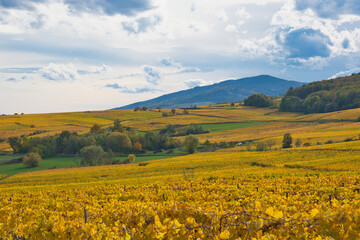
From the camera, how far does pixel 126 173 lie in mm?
51438

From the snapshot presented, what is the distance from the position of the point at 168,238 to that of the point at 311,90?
8194 inches

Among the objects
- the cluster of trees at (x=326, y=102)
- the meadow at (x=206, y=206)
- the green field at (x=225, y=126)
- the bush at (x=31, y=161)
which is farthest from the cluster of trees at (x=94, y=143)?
the cluster of trees at (x=326, y=102)

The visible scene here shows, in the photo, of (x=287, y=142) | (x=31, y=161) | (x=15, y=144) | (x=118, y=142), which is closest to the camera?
(x=287, y=142)

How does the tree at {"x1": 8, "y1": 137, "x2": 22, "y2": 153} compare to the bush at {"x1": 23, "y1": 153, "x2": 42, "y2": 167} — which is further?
the tree at {"x1": 8, "y1": 137, "x2": 22, "y2": 153}

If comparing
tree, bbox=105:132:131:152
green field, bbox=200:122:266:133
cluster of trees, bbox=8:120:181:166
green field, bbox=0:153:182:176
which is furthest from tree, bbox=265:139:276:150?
tree, bbox=105:132:131:152

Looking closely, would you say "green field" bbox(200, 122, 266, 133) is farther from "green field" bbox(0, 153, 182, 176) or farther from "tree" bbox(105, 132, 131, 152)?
"green field" bbox(0, 153, 182, 176)

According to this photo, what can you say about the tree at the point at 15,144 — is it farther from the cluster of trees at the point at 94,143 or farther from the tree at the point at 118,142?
the tree at the point at 118,142

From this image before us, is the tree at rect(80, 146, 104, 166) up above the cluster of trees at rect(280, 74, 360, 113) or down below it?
below

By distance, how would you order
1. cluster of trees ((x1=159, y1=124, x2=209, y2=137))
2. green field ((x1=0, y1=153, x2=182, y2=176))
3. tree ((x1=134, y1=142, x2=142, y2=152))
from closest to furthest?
1. green field ((x1=0, y1=153, x2=182, y2=176))
2. tree ((x1=134, y1=142, x2=142, y2=152))
3. cluster of trees ((x1=159, y1=124, x2=209, y2=137))

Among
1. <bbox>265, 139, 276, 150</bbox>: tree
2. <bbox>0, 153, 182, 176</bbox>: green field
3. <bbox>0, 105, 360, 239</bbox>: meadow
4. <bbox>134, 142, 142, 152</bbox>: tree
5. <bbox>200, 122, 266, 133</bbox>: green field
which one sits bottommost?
<bbox>0, 153, 182, 176</bbox>: green field

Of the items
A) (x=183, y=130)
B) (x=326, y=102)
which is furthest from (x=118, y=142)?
(x=326, y=102)

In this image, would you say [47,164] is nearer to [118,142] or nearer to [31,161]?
[31,161]

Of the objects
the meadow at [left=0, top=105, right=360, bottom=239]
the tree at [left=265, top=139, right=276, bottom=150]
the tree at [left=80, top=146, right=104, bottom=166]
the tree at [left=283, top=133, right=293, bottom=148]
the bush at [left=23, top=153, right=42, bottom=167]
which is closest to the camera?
the meadow at [left=0, top=105, right=360, bottom=239]

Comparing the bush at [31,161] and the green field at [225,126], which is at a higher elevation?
the green field at [225,126]
